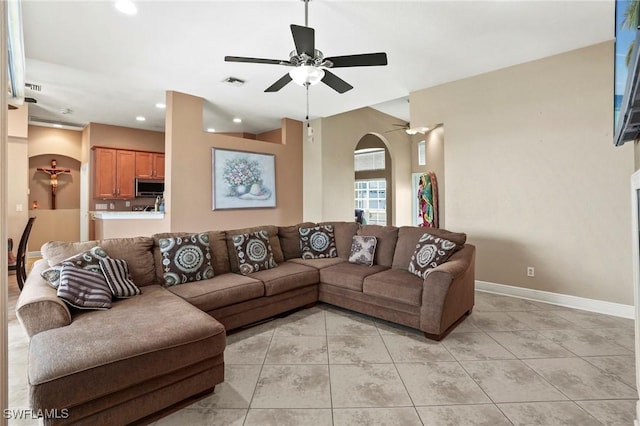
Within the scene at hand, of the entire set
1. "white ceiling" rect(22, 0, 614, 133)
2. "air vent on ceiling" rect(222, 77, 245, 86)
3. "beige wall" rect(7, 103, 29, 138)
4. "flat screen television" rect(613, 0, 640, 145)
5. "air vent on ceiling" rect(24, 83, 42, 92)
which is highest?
"air vent on ceiling" rect(24, 83, 42, 92)

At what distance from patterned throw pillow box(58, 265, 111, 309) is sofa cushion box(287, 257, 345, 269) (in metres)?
2.03

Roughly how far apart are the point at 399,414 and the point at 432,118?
3977 millimetres

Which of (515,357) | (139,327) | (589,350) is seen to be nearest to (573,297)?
(589,350)

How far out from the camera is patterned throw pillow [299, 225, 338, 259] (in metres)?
4.05

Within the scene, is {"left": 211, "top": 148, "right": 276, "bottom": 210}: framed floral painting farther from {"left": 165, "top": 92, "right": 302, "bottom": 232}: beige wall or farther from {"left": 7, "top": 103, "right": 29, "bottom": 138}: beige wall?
{"left": 7, "top": 103, "right": 29, "bottom": 138}: beige wall

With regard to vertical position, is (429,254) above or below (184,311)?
above

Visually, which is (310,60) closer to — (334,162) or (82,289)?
(82,289)

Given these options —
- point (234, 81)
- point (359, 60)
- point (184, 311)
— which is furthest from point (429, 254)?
point (234, 81)

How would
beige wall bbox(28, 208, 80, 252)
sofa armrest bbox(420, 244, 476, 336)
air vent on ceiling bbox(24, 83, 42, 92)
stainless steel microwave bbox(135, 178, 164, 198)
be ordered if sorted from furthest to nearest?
stainless steel microwave bbox(135, 178, 164, 198)
beige wall bbox(28, 208, 80, 252)
air vent on ceiling bbox(24, 83, 42, 92)
sofa armrest bbox(420, 244, 476, 336)

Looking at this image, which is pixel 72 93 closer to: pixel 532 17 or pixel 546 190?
pixel 532 17

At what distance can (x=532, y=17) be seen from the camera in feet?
9.37

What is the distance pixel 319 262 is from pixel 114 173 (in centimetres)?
542

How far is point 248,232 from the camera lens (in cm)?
360

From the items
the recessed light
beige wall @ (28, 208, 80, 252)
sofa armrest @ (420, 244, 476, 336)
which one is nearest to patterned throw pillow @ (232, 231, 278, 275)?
sofa armrest @ (420, 244, 476, 336)
